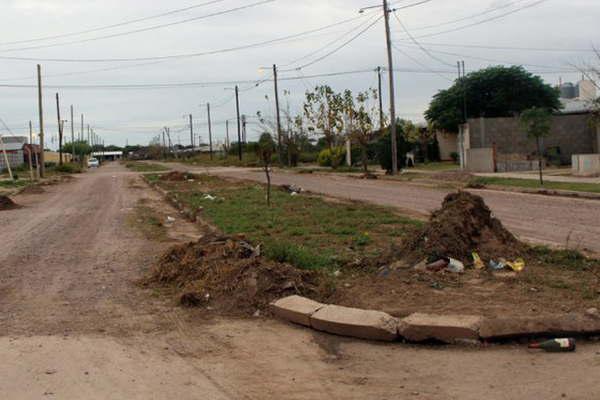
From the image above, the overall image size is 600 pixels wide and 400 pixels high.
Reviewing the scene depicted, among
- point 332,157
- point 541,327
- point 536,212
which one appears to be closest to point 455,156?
point 332,157

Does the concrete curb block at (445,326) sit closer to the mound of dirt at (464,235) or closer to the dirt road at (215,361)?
the dirt road at (215,361)

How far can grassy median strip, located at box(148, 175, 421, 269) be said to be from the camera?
9336 mm

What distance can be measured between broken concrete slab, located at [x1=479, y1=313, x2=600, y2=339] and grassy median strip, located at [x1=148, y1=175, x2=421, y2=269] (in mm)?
3158

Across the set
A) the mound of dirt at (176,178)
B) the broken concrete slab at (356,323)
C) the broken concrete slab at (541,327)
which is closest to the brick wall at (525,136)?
the mound of dirt at (176,178)

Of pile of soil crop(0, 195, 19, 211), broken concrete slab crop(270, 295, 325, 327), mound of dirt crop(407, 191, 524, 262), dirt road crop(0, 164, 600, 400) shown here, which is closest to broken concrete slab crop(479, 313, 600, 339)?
dirt road crop(0, 164, 600, 400)

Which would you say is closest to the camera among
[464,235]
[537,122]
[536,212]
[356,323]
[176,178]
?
[356,323]

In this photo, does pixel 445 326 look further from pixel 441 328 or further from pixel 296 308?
pixel 296 308

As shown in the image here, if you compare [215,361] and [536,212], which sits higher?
[536,212]

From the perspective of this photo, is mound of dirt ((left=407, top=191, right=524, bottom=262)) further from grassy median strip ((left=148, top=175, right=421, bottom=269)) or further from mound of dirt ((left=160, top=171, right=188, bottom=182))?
mound of dirt ((left=160, top=171, right=188, bottom=182))

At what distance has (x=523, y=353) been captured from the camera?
18.7ft

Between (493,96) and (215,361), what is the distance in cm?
5130

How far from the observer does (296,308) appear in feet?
22.8

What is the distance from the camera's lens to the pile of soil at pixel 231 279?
7.61 meters

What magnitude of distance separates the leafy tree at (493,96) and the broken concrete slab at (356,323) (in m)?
47.0
